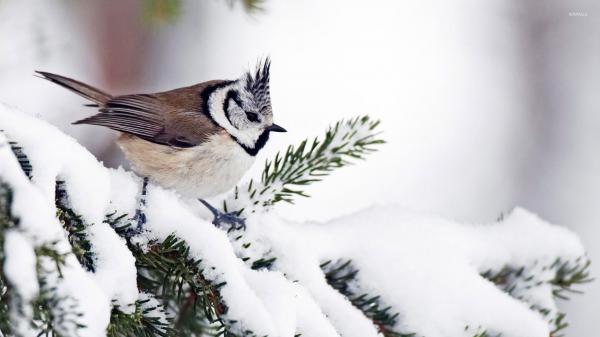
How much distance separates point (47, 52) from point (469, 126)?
436 cm

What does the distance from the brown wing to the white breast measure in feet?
0.13

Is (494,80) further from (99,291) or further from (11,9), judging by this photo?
(99,291)

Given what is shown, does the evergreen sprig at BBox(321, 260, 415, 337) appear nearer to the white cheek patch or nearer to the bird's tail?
the white cheek patch

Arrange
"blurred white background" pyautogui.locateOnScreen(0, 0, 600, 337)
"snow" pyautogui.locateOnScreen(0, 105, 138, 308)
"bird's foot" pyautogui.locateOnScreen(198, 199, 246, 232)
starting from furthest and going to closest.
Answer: "blurred white background" pyautogui.locateOnScreen(0, 0, 600, 337), "bird's foot" pyautogui.locateOnScreen(198, 199, 246, 232), "snow" pyautogui.locateOnScreen(0, 105, 138, 308)

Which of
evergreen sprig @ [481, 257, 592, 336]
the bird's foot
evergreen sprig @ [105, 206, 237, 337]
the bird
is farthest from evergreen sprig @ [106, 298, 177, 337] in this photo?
evergreen sprig @ [481, 257, 592, 336]

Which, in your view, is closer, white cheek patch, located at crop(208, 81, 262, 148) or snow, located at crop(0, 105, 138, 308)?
snow, located at crop(0, 105, 138, 308)

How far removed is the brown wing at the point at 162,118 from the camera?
8.66 ft

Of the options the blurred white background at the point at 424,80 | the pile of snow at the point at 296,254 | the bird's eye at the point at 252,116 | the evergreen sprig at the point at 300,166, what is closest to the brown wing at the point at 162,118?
the bird's eye at the point at 252,116

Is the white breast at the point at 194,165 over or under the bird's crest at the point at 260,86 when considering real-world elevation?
under

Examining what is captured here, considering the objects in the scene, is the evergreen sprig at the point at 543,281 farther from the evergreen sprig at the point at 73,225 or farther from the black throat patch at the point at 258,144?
the evergreen sprig at the point at 73,225

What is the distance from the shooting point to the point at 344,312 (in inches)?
71.8

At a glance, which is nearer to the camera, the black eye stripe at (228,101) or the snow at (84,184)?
the snow at (84,184)

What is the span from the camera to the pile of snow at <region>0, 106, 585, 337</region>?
1.21 metres

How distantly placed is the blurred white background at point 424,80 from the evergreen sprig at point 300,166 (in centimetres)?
352
